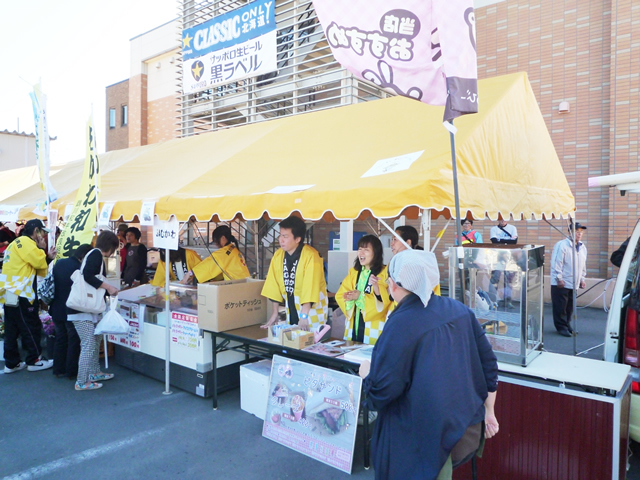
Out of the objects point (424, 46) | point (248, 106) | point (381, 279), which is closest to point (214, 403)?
point (381, 279)

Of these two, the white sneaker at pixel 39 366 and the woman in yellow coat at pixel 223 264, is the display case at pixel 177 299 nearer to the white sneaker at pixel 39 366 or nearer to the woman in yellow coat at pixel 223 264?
the woman in yellow coat at pixel 223 264

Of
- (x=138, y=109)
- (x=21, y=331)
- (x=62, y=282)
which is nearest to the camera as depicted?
(x=62, y=282)

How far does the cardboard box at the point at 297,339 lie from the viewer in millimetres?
3668

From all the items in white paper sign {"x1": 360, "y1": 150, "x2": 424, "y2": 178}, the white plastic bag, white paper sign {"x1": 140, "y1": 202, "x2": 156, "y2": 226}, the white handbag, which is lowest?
the white plastic bag

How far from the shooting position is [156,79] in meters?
18.6

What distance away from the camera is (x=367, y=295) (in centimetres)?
386

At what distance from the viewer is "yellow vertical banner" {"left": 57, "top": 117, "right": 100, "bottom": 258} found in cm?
515

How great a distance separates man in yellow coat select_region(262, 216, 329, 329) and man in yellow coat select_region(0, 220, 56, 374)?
313cm

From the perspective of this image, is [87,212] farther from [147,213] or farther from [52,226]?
[52,226]

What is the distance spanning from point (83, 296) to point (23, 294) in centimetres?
121

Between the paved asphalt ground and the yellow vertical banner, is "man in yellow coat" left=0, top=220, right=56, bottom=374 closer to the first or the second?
the paved asphalt ground

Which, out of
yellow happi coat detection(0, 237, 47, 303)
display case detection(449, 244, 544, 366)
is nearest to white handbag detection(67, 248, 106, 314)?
yellow happi coat detection(0, 237, 47, 303)

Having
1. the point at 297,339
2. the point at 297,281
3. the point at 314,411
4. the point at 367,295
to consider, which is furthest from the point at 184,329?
the point at 367,295

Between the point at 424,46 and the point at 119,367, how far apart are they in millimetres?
5316
